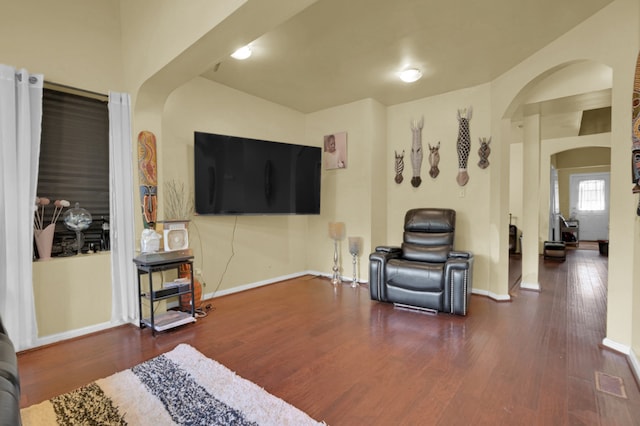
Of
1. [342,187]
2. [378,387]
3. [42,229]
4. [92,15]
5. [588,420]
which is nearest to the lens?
[588,420]

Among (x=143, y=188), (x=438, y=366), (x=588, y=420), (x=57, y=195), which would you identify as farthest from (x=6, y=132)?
(x=588, y=420)

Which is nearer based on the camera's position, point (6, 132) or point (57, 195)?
point (6, 132)

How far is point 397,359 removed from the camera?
2.20 m

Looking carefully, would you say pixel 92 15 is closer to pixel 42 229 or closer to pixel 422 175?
pixel 42 229

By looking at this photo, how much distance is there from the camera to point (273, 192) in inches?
155

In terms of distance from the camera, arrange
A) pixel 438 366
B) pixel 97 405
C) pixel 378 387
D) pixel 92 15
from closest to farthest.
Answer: pixel 97 405 → pixel 378 387 → pixel 438 366 → pixel 92 15

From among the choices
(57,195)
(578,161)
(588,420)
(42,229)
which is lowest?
(588,420)

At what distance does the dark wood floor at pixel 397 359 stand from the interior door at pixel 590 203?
788 centimetres

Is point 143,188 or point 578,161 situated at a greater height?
point 578,161

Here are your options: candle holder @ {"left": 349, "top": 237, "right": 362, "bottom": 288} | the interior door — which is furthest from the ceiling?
the interior door

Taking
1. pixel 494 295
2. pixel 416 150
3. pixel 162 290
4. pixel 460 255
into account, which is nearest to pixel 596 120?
pixel 416 150

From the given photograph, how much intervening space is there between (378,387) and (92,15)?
Result: 12.4 feet

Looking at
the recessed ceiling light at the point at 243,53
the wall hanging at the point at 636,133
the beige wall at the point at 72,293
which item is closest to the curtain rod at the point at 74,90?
the recessed ceiling light at the point at 243,53

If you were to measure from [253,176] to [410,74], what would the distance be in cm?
217
